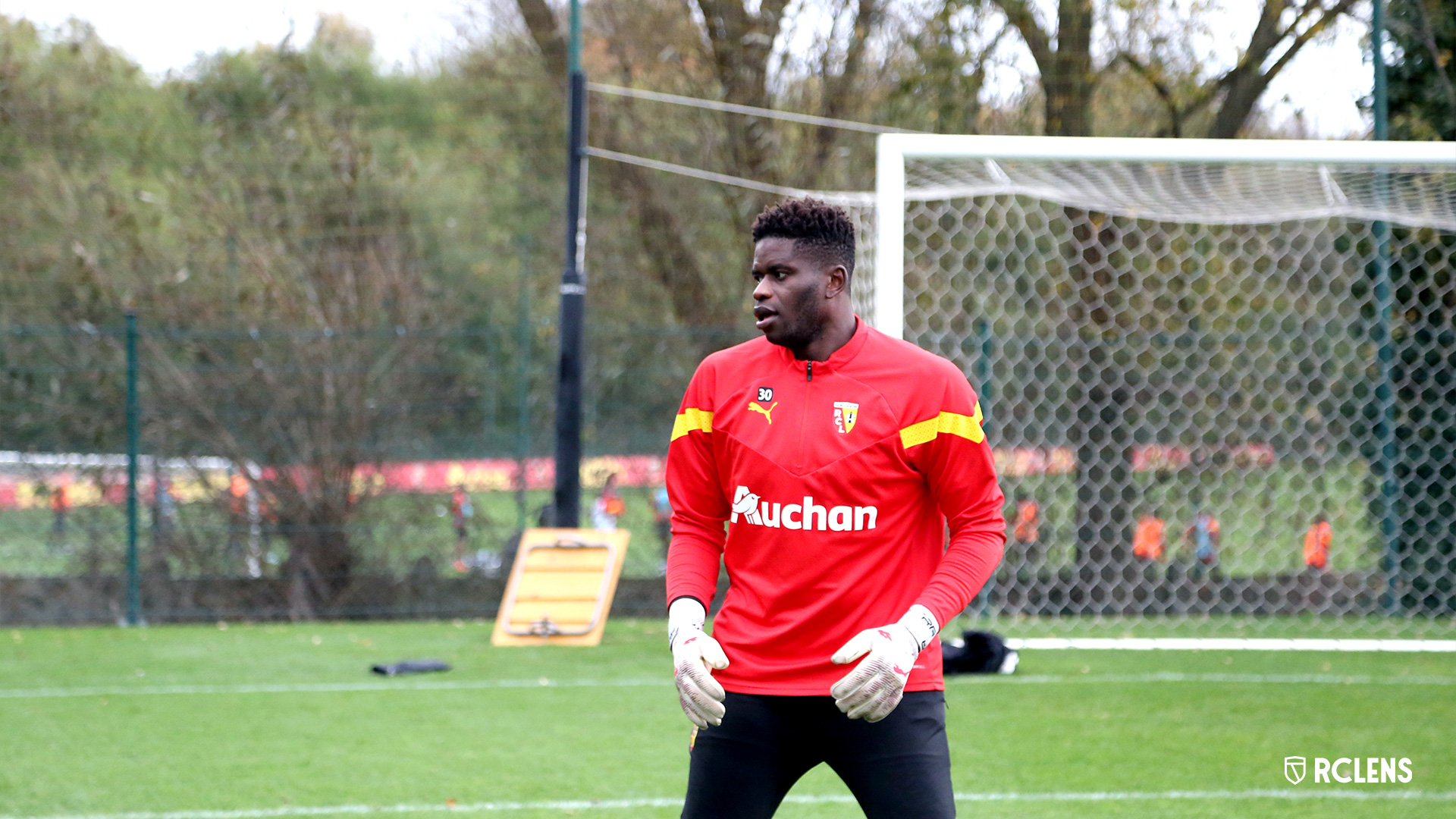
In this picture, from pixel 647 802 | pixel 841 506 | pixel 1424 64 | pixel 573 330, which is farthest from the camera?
pixel 1424 64

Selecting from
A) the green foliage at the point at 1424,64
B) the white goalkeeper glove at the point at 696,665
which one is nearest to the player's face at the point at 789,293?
the white goalkeeper glove at the point at 696,665

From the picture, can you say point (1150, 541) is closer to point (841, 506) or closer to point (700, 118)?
point (700, 118)

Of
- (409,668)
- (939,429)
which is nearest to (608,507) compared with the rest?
(409,668)

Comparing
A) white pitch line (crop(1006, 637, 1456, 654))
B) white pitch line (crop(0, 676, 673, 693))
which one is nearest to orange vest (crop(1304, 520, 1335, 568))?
white pitch line (crop(1006, 637, 1456, 654))

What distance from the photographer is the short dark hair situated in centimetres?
269

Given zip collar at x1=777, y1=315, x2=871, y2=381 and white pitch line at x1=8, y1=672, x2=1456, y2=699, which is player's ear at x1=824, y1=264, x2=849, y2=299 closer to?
zip collar at x1=777, y1=315, x2=871, y2=381

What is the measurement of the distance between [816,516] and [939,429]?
0.97 feet

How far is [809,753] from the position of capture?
2652 mm

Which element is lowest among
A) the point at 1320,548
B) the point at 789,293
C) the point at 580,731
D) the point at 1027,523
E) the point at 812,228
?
the point at 580,731

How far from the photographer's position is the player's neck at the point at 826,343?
108 inches

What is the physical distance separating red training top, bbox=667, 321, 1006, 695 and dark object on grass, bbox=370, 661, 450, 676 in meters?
5.34

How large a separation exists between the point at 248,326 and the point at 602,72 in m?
3.70

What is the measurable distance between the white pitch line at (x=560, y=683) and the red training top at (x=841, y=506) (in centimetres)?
471

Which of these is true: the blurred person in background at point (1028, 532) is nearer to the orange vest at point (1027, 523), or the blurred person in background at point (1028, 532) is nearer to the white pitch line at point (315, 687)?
the orange vest at point (1027, 523)
